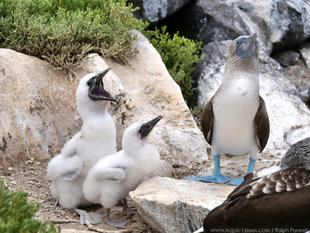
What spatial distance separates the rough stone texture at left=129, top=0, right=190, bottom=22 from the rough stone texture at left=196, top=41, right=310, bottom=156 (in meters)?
0.90

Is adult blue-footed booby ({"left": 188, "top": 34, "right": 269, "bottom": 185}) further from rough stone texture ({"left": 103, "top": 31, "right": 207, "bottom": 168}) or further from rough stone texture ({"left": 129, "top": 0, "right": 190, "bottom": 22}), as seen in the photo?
rough stone texture ({"left": 129, "top": 0, "right": 190, "bottom": 22})

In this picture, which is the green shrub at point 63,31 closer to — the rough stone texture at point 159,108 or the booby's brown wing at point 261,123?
the rough stone texture at point 159,108

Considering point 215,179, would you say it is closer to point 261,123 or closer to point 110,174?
point 261,123

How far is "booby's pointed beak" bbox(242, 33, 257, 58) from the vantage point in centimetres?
550

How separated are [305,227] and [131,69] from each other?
4.01 metres

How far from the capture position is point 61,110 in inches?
251

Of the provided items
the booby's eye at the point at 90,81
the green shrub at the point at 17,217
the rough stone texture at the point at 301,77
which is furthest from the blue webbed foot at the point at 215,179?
the rough stone texture at the point at 301,77

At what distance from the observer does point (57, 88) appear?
252 inches

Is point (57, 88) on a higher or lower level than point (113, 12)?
lower

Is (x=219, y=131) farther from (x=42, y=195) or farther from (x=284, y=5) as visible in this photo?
(x=284, y=5)

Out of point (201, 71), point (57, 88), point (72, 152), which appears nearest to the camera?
point (72, 152)

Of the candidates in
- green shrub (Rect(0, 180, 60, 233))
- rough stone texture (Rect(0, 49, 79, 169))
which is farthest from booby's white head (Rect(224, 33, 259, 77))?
green shrub (Rect(0, 180, 60, 233))

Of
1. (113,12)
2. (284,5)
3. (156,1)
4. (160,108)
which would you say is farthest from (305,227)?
(284,5)

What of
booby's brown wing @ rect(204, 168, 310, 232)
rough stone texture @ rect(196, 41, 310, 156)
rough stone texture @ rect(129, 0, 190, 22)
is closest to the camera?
booby's brown wing @ rect(204, 168, 310, 232)
